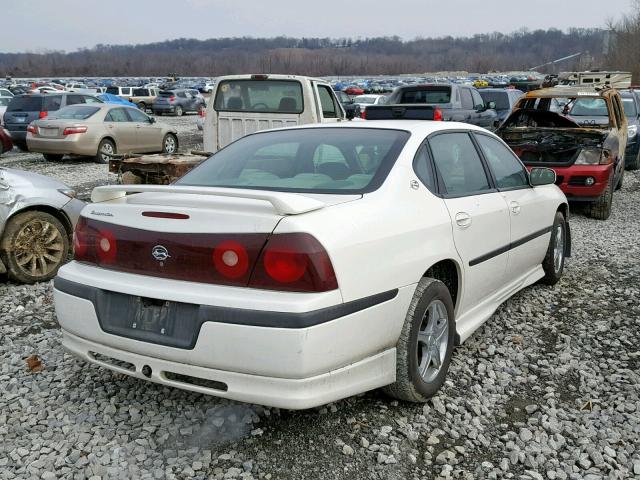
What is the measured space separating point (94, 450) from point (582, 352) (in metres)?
3.11

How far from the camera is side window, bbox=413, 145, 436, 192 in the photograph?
3455mm

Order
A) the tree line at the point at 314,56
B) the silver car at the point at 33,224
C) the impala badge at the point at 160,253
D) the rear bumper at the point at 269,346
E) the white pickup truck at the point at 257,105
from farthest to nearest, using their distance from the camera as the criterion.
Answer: the tree line at the point at 314,56 → the white pickup truck at the point at 257,105 → the silver car at the point at 33,224 → the impala badge at the point at 160,253 → the rear bumper at the point at 269,346

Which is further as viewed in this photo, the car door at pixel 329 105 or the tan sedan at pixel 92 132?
the tan sedan at pixel 92 132

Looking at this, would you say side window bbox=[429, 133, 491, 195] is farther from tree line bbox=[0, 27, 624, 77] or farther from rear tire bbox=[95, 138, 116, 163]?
tree line bbox=[0, 27, 624, 77]

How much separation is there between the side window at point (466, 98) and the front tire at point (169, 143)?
785cm

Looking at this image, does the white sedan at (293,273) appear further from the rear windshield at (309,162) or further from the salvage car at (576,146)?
the salvage car at (576,146)

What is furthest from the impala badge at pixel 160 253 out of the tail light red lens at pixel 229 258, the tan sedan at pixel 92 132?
the tan sedan at pixel 92 132

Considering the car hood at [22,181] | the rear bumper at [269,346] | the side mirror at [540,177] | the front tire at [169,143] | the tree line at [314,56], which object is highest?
the tree line at [314,56]

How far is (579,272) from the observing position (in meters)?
6.06

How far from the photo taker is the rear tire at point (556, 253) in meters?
5.31

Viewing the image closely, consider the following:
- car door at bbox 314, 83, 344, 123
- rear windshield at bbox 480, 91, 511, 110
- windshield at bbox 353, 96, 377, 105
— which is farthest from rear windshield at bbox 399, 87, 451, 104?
windshield at bbox 353, 96, 377, 105

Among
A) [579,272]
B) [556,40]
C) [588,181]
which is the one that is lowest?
[579,272]

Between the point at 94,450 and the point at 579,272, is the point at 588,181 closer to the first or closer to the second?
the point at 579,272

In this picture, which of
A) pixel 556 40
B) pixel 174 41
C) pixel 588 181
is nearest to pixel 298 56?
pixel 174 41
